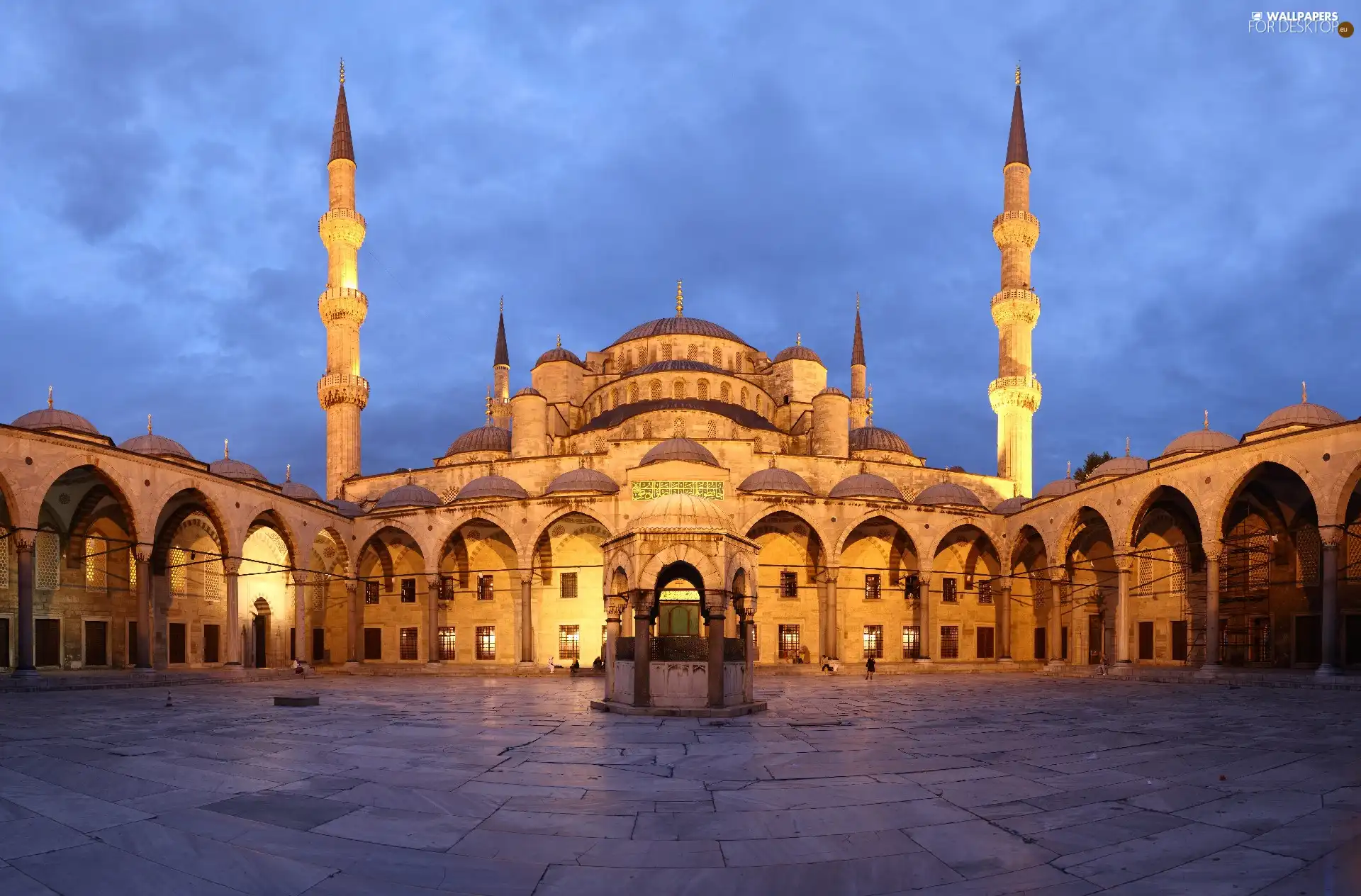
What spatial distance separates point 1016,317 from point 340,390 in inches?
1032

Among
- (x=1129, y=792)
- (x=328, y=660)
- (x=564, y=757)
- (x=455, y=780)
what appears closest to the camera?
(x=1129, y=792)

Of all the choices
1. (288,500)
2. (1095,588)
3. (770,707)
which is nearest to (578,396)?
(288,500)

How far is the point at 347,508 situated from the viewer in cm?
3195

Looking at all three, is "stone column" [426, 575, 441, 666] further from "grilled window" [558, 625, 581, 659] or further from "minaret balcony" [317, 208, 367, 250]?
"minaret balcony" [317, 208, 367, 250]

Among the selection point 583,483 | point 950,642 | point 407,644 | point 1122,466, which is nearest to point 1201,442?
point 1122,466

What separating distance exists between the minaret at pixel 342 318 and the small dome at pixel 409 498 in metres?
6.48

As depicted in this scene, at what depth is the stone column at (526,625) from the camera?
93.7 ft

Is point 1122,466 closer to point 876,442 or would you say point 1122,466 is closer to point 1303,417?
point 1303,417

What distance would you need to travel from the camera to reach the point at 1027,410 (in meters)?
36.8

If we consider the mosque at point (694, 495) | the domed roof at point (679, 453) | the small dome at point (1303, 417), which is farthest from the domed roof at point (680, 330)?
the small dome at point (1303, 417)

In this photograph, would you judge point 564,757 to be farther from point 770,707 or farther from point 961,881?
point 770,707

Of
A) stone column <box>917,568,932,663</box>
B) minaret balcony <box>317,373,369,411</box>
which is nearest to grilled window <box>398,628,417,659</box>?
minaret balcony <box>317,373,369,411</box>

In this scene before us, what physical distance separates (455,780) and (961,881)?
4.39 m

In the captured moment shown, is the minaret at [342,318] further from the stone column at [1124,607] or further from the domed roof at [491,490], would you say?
the stone column at [1124,607]
